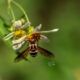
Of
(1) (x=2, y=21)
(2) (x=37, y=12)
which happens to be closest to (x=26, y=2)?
(2) (x=37, y=12)

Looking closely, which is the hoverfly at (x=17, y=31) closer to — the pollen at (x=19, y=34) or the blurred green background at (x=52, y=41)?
the pollen at (x=19, y=34)

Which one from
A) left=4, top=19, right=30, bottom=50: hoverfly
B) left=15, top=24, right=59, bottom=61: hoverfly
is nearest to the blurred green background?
left=15, top=24, right=59, bottom=61: hoverfly

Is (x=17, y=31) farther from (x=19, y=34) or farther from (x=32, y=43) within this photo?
(x=32, y=43)

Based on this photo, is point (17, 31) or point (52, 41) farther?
point (52, 41)

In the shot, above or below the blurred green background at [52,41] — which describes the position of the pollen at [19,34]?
above

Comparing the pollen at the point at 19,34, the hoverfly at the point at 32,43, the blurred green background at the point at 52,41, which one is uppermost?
the pollen at the point at 19,34

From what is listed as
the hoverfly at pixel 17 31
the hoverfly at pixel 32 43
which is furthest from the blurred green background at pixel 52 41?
the hoverfly at pixel 17 31

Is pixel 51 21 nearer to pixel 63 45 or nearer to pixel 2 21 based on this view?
pixel 63 45

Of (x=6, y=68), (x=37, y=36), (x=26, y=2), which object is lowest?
(x=6, y=68)

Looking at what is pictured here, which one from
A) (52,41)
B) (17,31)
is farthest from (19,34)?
(52,41)
